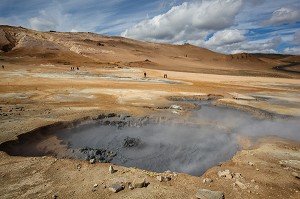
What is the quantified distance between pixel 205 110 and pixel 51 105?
9.96 metres

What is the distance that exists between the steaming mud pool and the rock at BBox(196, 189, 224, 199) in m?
2.08

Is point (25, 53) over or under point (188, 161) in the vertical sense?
over

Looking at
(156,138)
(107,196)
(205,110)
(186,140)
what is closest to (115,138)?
(156,138)

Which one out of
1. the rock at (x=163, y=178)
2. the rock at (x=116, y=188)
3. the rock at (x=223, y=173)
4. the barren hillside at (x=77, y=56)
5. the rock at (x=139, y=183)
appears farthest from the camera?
the barren hillside at (x=77, y=56)

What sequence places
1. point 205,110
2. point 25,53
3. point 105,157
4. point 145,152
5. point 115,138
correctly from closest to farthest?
point 105,157
point 145,152
point 115,138
point 205,110
point 25,53

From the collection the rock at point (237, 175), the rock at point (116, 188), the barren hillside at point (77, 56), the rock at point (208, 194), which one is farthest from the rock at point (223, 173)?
the barren hillside at point (77, 56)

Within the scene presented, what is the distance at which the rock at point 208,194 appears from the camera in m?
5.43

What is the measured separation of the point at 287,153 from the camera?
8.38 metres

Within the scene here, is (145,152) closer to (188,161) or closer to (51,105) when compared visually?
(188,161)

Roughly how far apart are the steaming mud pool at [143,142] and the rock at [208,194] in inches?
81.7

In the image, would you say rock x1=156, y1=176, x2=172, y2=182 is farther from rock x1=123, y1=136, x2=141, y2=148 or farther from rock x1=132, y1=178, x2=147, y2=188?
rock x1=123, y1=136, x2=141, y2=148

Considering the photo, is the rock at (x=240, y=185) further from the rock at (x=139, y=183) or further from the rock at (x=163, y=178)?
the rock at (x=139, y=183)

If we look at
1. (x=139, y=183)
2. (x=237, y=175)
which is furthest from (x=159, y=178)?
(x=237, y=175)

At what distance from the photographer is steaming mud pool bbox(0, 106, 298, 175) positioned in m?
8.31
